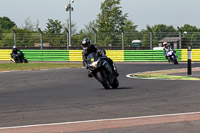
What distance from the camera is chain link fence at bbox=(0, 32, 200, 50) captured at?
33.7 m

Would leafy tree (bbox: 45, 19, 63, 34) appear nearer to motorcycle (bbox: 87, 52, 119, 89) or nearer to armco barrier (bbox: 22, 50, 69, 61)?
armco barrier (bbox: 22, 50, 69, 61)

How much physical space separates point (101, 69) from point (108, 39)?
2263 centimetres

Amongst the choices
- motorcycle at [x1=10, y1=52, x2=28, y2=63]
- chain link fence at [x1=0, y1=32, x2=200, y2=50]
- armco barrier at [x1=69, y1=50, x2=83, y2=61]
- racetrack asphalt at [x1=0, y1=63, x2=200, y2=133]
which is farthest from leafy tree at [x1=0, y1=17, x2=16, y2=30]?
racetrack asphalt at [x1=0, y1=63, x2=200, y2=133]

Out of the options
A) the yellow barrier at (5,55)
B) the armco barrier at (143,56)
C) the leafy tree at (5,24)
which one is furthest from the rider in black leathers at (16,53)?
the leafy tree at (5,24)

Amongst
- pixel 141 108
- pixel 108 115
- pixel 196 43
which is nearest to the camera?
pixel 108 115

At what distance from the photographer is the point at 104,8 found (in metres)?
70.9

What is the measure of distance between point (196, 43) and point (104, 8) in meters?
38.6

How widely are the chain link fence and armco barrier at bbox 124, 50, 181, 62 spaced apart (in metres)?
0.56

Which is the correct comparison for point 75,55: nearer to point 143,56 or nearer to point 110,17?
point 143,56

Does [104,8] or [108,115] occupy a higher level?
[104,8]

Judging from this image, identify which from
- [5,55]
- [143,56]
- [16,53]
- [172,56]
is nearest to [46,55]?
[5,55]

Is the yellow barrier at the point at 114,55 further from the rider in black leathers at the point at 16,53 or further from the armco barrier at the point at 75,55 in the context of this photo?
the rider in black leathers at the point at 16,53

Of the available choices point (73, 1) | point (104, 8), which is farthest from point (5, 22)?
point (73, 1)

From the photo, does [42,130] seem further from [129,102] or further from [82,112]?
[129,102]
